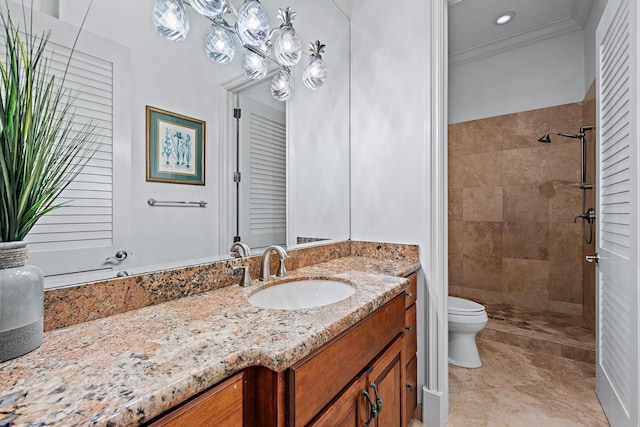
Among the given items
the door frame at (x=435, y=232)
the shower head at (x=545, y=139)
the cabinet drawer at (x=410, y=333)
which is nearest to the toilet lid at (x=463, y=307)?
the door frame at (x=435, y=232)

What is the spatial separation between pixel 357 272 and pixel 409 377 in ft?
1.95

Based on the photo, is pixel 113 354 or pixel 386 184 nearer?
pixel 113 354

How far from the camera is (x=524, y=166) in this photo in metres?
2.88

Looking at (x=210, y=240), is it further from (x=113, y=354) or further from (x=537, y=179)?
(x=537, y=179)

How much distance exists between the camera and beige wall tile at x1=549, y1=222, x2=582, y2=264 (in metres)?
2.64

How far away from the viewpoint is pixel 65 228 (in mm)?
760

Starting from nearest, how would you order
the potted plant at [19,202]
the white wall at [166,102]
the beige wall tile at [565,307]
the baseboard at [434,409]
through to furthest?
the potted plant at [19,202], the white wall at [166,102], the baseboard at [434,409], the beige wall tile at [565,307]

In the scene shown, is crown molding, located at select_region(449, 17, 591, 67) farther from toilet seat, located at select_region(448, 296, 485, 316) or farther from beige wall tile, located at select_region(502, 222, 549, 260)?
toilet seat, located at select_region(448, 296, 485, 316)

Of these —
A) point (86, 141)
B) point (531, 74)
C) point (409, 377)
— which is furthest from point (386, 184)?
point (531, 74)

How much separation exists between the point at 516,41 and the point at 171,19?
3119 mm

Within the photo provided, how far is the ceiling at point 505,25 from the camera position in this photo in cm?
240

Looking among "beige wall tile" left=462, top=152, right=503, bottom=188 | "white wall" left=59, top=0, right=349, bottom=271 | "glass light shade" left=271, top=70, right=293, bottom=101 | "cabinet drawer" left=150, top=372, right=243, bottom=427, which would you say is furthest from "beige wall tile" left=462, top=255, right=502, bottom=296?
"cabinet drawer" left=150, top=372, right=243, bottom=427

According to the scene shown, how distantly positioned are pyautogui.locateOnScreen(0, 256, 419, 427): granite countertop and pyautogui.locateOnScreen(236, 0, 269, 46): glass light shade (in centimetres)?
94

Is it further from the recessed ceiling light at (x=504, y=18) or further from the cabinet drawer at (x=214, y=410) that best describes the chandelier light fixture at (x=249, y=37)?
the recessed ceiling light at (x=504, y=18)
